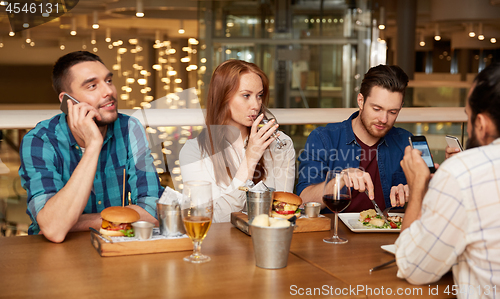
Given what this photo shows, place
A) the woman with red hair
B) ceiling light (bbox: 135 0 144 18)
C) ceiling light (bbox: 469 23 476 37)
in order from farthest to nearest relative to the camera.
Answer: ceiling light (bbox: 469 23 476 37)
ceiling light (bbox: 135 0 144 18)
the woman with red hair

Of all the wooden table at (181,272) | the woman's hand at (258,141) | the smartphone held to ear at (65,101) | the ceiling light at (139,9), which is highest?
the ceiling light at (139,9)

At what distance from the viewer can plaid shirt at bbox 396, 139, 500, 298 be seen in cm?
104

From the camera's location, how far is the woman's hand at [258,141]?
206 cm

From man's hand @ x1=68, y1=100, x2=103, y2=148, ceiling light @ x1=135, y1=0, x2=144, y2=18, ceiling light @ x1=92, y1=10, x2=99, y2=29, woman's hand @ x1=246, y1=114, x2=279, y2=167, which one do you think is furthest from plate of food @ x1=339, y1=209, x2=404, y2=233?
ceiling light @ x1=92, y1=10, x2=99, y2=29

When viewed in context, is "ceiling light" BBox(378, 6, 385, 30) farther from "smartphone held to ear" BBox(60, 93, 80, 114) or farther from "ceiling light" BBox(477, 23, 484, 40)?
"smartphone held to ear" BBox(60, 93, 80, 114)

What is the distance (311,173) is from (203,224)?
1.10 metres

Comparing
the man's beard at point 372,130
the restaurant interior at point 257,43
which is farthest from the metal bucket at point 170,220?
the restaurant interior at point 257,43

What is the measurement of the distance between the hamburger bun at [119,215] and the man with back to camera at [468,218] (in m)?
0.74

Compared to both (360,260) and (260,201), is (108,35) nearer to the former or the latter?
(260,201)

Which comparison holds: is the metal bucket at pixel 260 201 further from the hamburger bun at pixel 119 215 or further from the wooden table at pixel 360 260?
the hamburger bun at pixel 119 215

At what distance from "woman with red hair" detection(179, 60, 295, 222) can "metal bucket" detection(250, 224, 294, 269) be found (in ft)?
3.03

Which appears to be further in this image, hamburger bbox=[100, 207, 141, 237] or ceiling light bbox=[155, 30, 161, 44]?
ceiling light bbox=[155, 30, 161, 44]

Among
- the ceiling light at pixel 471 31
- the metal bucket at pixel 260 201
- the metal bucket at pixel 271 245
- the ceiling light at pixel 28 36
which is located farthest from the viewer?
the ceiling light at pixel 28 36

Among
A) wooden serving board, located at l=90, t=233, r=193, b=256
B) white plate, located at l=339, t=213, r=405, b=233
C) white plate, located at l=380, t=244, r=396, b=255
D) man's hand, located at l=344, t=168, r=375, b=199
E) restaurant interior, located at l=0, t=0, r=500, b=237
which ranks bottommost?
white plate, located at l=339, t=213, r=405, b=233
